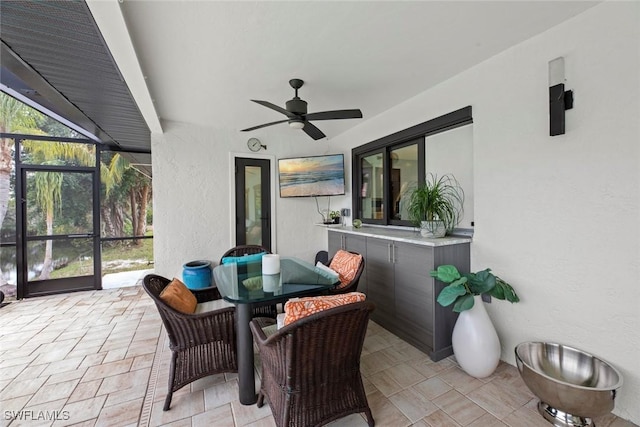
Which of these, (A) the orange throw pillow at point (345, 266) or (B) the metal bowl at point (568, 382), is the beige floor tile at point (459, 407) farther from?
(A) the orange throw pillow at point (345, 266)

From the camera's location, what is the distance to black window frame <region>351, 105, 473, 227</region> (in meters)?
2.68

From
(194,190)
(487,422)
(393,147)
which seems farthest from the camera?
(194,190)

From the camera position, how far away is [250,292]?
6.05ft

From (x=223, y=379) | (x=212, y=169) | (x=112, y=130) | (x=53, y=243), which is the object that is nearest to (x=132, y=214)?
(x=53, y=243)

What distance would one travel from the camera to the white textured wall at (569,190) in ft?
5.28

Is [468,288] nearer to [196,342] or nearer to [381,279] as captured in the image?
[381,279]

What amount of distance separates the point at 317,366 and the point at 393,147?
3.00 m

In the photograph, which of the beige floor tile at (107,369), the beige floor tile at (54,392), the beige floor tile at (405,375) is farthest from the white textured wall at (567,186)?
the beige floor tile at (54,392)

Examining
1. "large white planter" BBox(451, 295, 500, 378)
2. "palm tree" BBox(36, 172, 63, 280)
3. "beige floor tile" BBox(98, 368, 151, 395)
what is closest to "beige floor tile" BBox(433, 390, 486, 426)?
"large white planter" BBox(451, 295, 500, 378)

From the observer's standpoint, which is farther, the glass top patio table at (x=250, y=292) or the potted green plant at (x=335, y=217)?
the potted green plant at (x=335, y=217)

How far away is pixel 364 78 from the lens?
264cm

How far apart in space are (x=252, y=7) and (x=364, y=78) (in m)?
1.31

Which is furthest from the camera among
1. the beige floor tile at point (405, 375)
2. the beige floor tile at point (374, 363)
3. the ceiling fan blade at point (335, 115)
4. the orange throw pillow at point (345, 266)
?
the ceiling fan blade at point (335, 115)

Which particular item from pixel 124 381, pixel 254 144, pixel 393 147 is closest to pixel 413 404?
pixel 124 381
